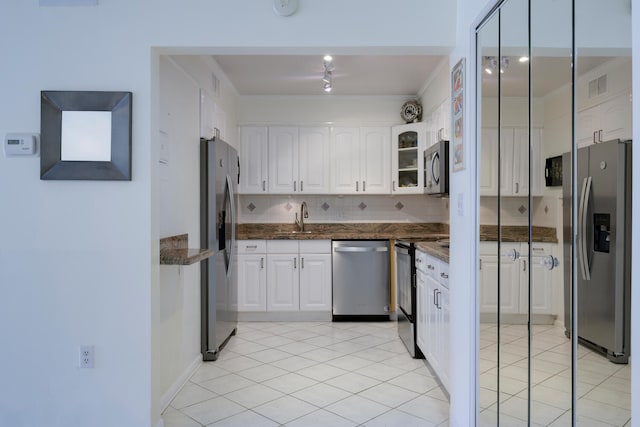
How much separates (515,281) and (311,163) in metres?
3.92

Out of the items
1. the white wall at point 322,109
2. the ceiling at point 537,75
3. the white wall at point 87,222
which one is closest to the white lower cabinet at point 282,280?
the white wall at point 322,109

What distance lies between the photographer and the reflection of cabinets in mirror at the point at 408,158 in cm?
529

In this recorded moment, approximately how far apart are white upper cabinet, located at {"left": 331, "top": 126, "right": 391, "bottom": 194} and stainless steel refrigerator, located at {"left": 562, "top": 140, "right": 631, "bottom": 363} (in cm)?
416

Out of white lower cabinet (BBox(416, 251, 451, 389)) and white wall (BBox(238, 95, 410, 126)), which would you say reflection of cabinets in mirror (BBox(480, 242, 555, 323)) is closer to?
white lower cabinet (BBox(416, 251, 451, 389))

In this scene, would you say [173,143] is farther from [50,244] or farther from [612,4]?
[612,4]

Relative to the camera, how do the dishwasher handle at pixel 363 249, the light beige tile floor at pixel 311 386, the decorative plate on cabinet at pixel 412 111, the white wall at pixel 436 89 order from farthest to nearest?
the decorative plate on cabinet at pixel 412 111 → the dishwasher handle at pixel 363 249 → the white wall at pixel 436 89 → the light beige tile floor at pixel 311 386

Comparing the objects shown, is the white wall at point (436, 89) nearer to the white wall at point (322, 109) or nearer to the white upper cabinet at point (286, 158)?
the white wall at point (322, 109)

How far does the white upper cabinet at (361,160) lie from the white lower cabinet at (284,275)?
88 centimetres

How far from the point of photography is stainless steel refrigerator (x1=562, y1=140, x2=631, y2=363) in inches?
44.9

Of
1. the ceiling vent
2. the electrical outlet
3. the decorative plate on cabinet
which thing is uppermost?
the decorative plate on cabinet

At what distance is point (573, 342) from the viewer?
140cm

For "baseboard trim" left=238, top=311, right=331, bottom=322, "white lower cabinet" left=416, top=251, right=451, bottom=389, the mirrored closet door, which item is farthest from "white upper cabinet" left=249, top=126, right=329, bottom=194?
the mirrored closet door

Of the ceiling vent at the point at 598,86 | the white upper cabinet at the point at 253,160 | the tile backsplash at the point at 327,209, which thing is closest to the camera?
the ceiling vent at the point at 598,86

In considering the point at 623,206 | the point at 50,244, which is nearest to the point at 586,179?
the point at 623,206
